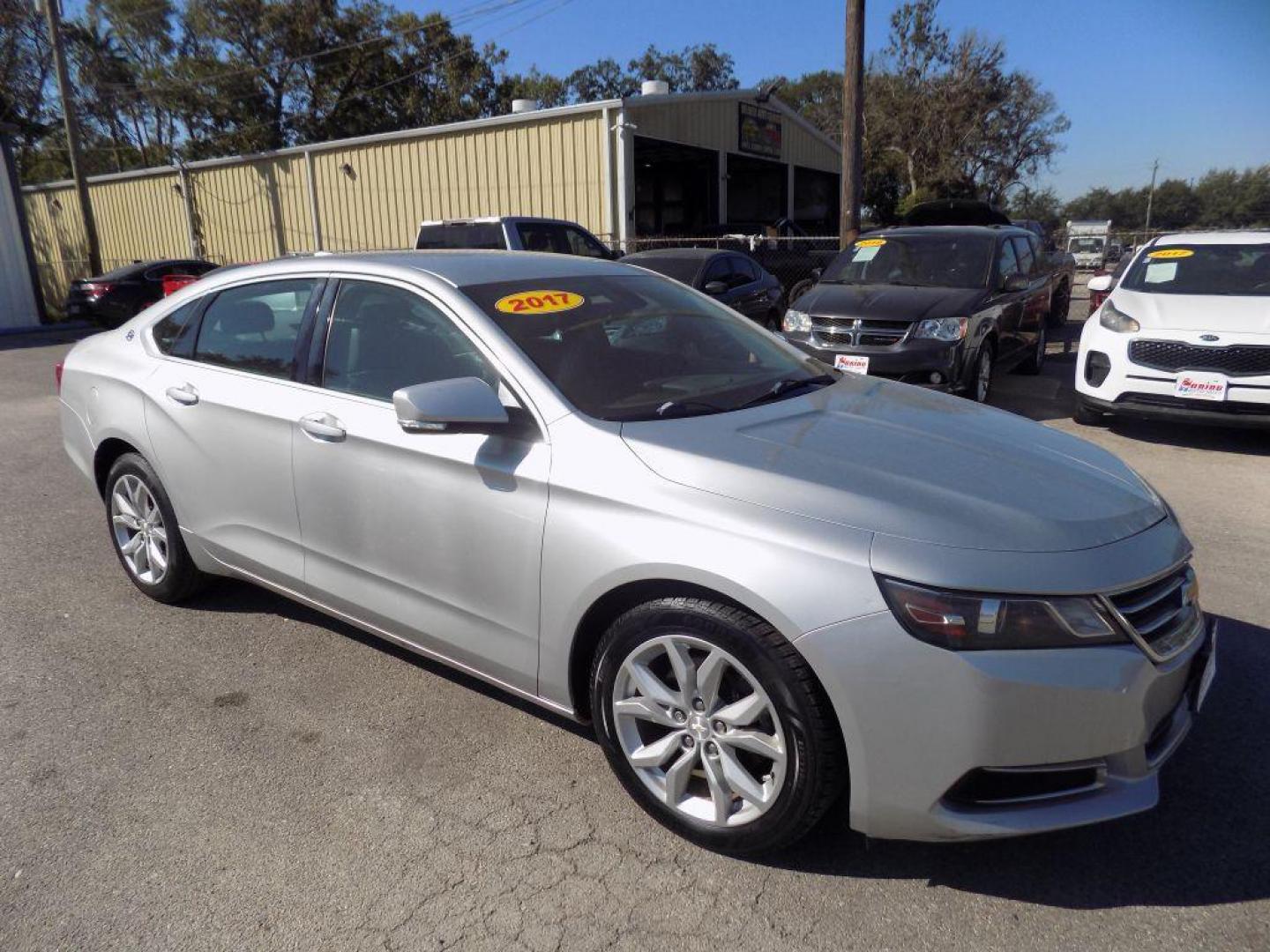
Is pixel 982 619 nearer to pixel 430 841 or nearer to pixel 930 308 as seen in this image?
pixel 430 841

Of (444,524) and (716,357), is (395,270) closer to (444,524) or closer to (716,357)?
(444,524)

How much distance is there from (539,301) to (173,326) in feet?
6.43

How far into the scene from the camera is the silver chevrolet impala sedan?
2.09 metres

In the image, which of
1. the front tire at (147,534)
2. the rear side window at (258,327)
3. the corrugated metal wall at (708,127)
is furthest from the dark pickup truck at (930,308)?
the corrugated metal wall at (708,127)

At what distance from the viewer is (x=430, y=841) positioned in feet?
8.36

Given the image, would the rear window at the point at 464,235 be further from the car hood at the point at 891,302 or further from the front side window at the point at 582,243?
the car hood at the point at 891,302

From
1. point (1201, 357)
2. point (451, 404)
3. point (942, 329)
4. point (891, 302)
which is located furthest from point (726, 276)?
point (451, 404)

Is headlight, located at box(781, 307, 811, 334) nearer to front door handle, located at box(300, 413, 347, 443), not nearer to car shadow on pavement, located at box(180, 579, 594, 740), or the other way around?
car shadow on pavement, located at box(180, 579, 594, 740)

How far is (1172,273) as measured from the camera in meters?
7.82

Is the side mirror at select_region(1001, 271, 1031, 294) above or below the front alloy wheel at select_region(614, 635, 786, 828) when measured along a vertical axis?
above

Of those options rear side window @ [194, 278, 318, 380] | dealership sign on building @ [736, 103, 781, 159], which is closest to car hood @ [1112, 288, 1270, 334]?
rear side window @ [194, 278, 318, 380]

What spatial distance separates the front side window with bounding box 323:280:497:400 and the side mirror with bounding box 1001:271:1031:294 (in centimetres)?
698

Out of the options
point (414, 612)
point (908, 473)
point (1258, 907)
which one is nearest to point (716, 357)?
point (908, 473)

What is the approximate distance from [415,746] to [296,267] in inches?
76.6
